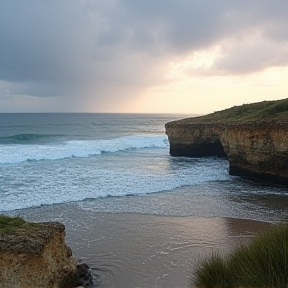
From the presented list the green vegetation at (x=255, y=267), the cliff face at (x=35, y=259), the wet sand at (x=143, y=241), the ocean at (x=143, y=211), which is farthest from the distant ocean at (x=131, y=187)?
the green vegetation at (x=255, y=267)

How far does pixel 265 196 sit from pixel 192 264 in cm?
939

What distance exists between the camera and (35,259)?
7.13 m

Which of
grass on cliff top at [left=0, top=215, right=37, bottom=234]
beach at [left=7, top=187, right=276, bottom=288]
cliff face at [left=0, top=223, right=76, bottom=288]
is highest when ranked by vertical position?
grass on cliff top at [left=0, top=215, right=37, bottom=234]

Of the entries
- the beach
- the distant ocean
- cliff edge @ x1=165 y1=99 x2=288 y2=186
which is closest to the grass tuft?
the beach

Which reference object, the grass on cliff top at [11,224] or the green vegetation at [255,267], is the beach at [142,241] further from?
the green vegetation at [255,267]

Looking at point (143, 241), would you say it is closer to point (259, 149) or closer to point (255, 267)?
point (255, 267)

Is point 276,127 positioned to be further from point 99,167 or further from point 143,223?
point 99,167

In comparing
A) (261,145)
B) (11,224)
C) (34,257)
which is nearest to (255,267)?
(34,257)

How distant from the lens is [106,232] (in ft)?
40.1

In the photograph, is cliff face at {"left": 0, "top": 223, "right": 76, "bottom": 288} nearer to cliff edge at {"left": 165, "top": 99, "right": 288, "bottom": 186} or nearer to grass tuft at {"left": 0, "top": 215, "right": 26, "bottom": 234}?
grass tuft at {"left": 0, "top": 215, "right": 26, "bottom": 234}

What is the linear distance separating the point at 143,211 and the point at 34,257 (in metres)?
8.19

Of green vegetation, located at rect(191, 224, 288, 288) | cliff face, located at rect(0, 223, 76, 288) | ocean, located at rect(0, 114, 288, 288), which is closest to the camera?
green vegetation, located at rect(191, 224, 288, 288)

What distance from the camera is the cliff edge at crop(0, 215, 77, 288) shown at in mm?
7027

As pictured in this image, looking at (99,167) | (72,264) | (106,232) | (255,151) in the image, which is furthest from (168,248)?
(99,167)
